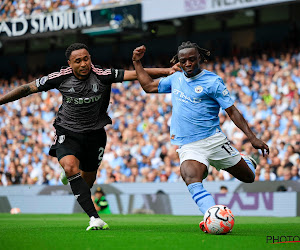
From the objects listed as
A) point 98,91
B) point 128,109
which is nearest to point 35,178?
point 128,109

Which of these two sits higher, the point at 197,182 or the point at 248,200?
the point at 197,182

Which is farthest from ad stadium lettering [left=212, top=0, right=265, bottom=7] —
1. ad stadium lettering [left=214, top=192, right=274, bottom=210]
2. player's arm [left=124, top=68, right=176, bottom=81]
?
player's arm [left=124, top=68, right=176, bottom=81]

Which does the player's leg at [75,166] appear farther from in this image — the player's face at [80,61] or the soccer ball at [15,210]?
the soccer ball at [15,210]

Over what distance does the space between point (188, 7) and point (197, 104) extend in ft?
42.9

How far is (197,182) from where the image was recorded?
25.5 feet

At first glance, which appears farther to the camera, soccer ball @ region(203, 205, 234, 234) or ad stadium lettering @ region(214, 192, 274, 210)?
ad stadium lettering @ region(214, 192, 274, 210)

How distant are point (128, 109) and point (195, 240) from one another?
15860mm

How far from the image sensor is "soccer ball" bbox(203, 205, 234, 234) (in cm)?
736

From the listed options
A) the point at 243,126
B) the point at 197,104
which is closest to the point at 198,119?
the point at 197,104

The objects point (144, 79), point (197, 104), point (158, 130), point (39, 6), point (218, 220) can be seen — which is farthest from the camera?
point (39, 6)

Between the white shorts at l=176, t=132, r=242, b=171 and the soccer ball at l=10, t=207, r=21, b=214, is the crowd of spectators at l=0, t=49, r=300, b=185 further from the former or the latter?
the white shorts at l=176, t=132, r=242, b=171

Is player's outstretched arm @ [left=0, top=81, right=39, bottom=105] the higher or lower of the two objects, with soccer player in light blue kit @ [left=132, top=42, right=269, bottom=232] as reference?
higher

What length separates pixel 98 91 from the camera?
8.92 m

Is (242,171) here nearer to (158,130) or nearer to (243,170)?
(243,170)
